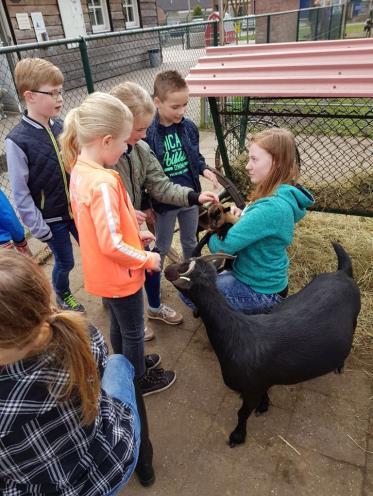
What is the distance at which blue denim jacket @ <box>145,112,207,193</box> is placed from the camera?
100 inches

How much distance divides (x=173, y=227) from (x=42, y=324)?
1.95 meters

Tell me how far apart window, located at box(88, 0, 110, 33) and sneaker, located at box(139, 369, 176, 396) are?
12.1 m

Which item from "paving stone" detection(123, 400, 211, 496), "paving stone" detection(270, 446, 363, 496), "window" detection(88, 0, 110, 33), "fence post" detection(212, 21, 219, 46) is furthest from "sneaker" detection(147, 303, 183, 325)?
"window" detection(88, 0, 110, 33)

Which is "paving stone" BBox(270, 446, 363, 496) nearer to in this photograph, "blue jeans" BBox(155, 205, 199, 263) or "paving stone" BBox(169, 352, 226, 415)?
"paving stone" BBox(169, 352, 226, 415)

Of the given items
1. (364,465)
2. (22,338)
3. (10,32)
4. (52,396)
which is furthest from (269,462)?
(10,32)

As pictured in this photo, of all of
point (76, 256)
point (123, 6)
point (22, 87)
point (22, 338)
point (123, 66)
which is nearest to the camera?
point (22, 338)

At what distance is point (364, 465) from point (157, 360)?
1.33 meters

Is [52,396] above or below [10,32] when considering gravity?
below

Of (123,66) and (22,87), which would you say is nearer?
(22,87)

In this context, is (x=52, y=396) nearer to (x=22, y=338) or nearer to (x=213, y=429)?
(x=22, y=338)

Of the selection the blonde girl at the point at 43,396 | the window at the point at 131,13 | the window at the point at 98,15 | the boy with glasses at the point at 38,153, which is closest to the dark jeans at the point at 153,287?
the boy with glasses at the point at 38,153

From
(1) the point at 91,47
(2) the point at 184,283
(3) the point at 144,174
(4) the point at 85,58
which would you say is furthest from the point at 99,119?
(1) the point at 91,47

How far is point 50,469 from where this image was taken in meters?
1.08

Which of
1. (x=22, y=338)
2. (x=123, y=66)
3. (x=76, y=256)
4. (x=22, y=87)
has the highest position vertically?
(x=22, y=87)
